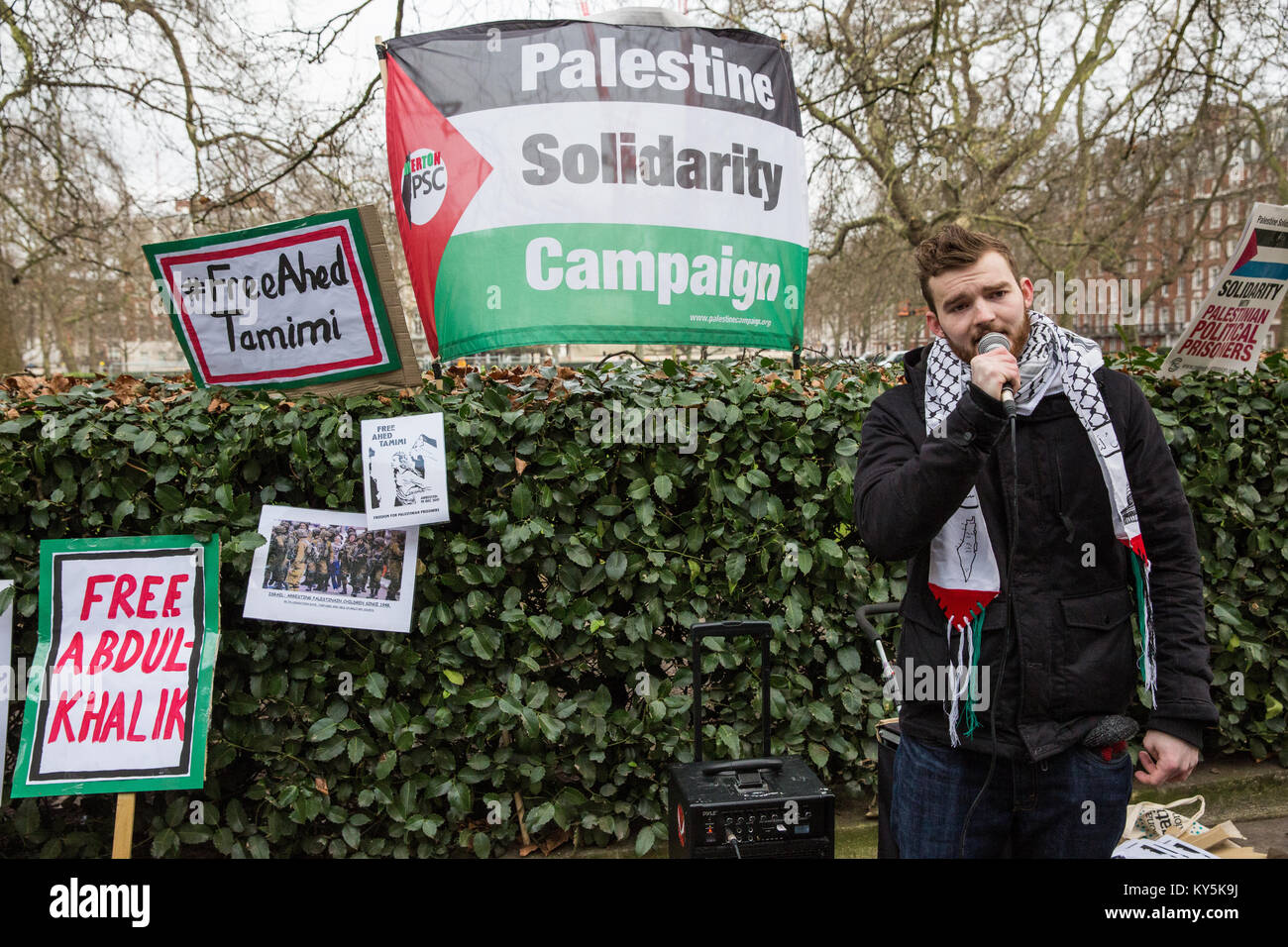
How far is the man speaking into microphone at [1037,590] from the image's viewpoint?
1881 millimetres

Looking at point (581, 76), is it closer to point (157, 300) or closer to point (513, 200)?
point (513, 200)

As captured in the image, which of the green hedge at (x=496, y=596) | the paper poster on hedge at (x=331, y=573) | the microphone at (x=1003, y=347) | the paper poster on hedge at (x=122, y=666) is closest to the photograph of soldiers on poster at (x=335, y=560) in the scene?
the paper poster on hedge at (x=331, y=573)

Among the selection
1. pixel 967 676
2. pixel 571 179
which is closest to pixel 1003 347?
pixel 967 676

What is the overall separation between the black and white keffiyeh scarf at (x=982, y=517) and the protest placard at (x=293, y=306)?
2.06 metres

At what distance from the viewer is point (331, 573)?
3.32 metres

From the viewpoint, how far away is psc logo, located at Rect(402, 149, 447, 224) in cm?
380

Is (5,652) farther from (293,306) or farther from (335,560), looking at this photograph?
(293,306)

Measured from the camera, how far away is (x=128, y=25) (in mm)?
9328

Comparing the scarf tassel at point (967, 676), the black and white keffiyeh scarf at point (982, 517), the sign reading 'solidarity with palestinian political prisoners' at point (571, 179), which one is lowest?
the scarf tassel at point (967, 676)

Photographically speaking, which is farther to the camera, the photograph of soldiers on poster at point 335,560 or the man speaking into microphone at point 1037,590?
the photograph of soldiers on poster at point 335,560

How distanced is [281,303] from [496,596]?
54.0 inches

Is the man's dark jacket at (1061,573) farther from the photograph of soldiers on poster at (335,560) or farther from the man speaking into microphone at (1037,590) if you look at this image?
the photograph of soldiers on poster at (335,560)

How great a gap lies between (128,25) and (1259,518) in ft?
35.8

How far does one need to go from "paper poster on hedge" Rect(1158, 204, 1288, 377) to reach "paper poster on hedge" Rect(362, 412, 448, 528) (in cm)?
319
